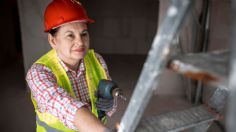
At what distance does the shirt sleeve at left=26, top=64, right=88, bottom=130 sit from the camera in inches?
47.3

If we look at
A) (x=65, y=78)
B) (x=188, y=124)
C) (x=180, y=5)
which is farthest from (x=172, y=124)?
(x=65, y=78)

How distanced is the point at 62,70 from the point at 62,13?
321 mm

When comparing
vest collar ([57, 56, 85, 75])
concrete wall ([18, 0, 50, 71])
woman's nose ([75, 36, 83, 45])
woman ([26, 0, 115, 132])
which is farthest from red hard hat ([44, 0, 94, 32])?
concrete wall ([18, 0, 50, 71])

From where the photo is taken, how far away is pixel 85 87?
1.72m

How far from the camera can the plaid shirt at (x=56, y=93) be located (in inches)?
47.6

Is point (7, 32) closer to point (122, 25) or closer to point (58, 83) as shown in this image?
point (122, 25)

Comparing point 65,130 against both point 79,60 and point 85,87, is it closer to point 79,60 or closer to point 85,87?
point 85,87

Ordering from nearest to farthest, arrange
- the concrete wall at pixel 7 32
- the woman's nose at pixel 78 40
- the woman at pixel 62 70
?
the woman at pixel 62 70, the woman's nose at pixel 78 40, the concrete wall at pixel 7 32

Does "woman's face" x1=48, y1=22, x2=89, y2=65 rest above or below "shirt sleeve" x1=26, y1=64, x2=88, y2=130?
above

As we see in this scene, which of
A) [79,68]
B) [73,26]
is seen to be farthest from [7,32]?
[73,26]

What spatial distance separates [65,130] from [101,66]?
1.62 ft

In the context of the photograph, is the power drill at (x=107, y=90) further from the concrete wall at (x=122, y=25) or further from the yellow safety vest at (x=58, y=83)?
the concrete wall at (x=122, y=25)

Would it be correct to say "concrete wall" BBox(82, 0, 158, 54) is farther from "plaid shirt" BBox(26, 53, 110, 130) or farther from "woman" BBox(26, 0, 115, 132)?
"plaid shirt" BBox(26, 53, 110, 130)

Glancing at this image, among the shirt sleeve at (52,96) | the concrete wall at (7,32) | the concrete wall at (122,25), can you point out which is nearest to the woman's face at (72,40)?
the shirt sleeve at (52,96)
